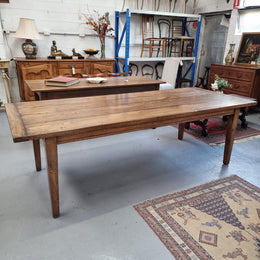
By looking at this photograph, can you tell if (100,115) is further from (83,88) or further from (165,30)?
(165,30)

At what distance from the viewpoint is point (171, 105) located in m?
2.12

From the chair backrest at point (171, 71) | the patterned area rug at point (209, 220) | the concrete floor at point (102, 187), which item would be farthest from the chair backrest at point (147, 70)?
the patterned area rug at point (209, 220)

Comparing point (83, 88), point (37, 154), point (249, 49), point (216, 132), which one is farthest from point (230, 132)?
point (249, 49)

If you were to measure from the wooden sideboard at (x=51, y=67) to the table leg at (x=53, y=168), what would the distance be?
2953mm

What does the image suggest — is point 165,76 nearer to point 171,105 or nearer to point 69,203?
point 171,105

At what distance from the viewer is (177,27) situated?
6.02 meters

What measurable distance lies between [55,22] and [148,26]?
2.18 meters

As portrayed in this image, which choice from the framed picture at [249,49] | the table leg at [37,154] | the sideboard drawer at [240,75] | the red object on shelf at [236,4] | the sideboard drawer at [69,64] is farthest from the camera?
the red object on shelf at [236,4]

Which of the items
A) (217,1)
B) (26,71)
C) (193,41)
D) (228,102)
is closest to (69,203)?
(228,102)

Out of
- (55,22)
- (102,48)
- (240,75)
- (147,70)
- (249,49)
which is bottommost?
(147,70)

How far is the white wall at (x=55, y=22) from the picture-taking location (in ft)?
14.3

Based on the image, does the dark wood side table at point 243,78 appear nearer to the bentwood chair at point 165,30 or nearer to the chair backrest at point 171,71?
the chair backrest at point 171,71

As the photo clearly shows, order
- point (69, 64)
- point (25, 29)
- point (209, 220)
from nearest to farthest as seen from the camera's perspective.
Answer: point (209, 220)
point (25, 29)
point (69, 64)

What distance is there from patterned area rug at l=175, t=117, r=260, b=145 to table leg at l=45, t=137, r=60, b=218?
2.20 m
